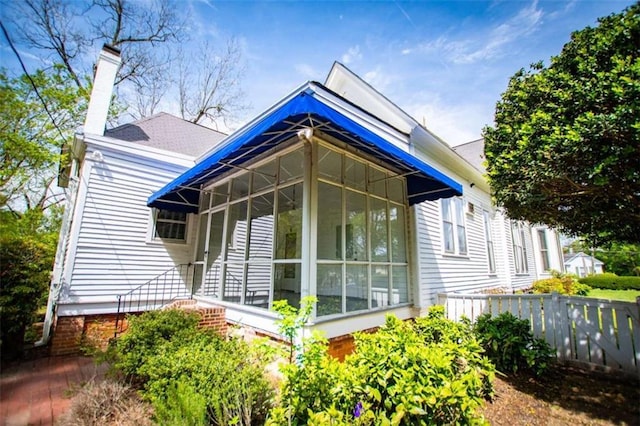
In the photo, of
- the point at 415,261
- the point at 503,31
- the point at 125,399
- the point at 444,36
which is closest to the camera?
the point at 125,399

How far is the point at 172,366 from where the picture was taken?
3.55 m

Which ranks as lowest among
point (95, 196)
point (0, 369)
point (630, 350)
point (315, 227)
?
point (0, 369)

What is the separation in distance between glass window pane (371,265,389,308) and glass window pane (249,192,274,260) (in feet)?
7.32

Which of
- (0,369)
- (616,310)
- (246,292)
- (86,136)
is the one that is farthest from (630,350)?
(86,136)

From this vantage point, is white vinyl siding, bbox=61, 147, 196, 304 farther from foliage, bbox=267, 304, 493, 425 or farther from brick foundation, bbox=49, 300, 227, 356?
foliage, bbox=267, 304, 493, 425

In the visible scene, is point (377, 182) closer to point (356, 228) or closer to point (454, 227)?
point (356, 228)

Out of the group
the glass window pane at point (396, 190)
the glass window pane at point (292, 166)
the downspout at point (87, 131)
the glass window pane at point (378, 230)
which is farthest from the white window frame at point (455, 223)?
the downspout at point (87, 131)

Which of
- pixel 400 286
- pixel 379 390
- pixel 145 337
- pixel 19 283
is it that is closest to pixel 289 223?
pixel 145 337

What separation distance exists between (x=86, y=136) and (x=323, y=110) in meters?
6.41

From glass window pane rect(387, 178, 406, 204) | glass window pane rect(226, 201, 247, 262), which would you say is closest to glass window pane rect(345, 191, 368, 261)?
glass window pane rect(387, 178, 406, 204)

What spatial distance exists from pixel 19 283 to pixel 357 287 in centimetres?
671

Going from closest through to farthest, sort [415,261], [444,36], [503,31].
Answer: [503,31], [444,36], [415,261]

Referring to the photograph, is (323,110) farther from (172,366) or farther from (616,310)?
(616,310)

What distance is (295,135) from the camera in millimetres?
4883
